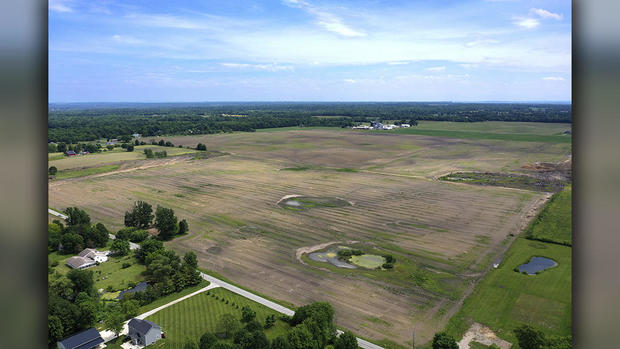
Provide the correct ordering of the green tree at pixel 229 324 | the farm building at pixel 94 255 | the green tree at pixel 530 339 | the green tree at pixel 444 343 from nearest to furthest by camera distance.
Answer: the green tree at pixel 530 339, the green tree at pixel 444 343, the green tree at pixel 229 324, the farm building at pixel 94 255

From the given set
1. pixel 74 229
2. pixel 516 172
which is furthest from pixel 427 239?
pixel 516 172

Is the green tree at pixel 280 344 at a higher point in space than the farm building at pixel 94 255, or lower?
lower

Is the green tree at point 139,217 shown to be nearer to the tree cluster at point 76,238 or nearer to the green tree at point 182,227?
the tree cluster at point 76,238

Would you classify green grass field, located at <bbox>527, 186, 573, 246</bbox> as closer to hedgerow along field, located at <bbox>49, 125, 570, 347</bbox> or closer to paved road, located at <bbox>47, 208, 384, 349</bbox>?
hedgerow along field, located at <bbox>49, 125, 570, 347</bbox>

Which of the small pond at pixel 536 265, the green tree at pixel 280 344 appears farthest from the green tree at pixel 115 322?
the small pond at pixel 536 265

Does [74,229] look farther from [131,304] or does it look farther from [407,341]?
[407,341]

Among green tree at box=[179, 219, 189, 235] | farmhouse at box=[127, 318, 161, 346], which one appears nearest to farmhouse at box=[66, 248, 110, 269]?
green tree at box=[179, 219, 189, 235]
